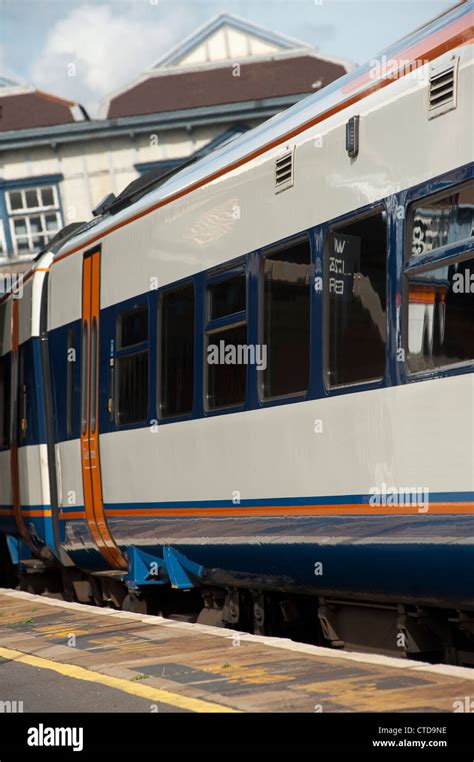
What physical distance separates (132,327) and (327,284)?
332 cm

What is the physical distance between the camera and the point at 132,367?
37.0ft

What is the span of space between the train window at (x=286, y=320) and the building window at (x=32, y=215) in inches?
1084

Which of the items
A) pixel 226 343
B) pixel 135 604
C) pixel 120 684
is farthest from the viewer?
pixel 135 604

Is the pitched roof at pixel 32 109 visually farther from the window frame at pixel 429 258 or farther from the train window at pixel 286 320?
the window frame at pixel 429 258

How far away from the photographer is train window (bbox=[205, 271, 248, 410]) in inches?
368

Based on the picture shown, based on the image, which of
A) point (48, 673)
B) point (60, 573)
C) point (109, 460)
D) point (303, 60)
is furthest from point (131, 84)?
point (48, 673)

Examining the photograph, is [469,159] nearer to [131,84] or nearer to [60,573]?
[60,573]

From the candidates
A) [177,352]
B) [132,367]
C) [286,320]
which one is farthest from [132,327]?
[286,320]

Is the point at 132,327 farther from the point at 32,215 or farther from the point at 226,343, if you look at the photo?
the point at 32,215

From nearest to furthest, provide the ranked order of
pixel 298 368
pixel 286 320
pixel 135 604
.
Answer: pixel 298 368 → pixel 286 320 → pixel 135 604

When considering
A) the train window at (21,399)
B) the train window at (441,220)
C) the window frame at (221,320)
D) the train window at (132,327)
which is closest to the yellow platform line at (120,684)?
the window frame at (221,320)

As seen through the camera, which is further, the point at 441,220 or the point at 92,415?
the point at 92,415

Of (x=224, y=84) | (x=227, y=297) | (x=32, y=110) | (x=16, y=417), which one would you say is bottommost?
(x=16, y=417)
